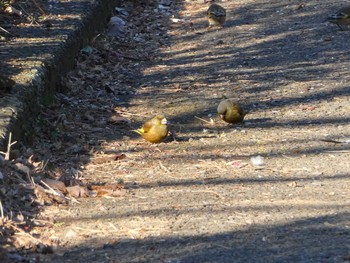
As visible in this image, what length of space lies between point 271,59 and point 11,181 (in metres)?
5.05

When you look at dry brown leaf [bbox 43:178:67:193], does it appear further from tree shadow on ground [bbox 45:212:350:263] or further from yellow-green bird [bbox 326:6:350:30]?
yellow-green bird [bbox 326:6:350:30]

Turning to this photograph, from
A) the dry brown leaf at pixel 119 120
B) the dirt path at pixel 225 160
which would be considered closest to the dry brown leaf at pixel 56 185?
the dirt path at pixel 225 160

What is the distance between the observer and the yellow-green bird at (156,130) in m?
7.04

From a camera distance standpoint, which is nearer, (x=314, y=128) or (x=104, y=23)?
(x=314, y=128)

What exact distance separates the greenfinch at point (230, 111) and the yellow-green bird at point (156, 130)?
2.14 ft

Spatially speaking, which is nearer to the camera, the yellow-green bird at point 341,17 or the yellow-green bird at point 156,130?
the yellow-green bird at point 156,130

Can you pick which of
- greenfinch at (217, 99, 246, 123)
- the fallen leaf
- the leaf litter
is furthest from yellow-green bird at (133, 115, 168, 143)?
the fallen leaf

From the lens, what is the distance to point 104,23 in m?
12.0

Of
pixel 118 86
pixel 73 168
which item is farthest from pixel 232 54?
pixel 73 168

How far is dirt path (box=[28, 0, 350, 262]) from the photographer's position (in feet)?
16.4

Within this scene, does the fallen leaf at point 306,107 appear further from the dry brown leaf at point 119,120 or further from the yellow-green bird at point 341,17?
the yellow-green bird at point 341,17

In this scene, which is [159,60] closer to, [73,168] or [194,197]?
[73,168]

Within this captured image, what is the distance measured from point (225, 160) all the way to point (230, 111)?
89 cm

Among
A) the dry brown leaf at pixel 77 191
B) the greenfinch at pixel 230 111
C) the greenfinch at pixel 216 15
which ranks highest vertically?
the dry brown leaf at pixel 77 191
